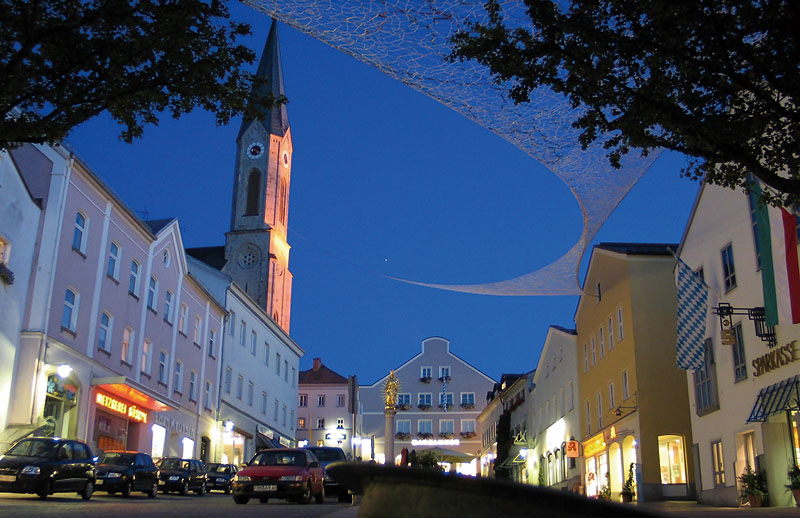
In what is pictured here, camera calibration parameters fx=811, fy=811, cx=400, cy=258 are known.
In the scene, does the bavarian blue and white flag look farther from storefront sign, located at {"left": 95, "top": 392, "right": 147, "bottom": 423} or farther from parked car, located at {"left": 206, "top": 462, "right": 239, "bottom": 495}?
storefront sign, located at {"left": 95, "top": 392, "right": 147, "bottom": 423}

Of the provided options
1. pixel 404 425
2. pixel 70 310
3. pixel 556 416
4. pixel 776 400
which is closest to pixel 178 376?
pixel 70 310

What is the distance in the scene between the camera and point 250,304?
48500 mm

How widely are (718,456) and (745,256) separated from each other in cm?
607

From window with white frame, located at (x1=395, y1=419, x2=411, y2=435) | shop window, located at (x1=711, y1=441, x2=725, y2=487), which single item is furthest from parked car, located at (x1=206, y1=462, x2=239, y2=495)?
window with white frame, located at (x1=395, y1=419, x2=411, y2=435)

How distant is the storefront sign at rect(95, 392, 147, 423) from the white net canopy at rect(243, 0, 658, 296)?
1899 centimetres

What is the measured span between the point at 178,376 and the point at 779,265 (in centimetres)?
2716

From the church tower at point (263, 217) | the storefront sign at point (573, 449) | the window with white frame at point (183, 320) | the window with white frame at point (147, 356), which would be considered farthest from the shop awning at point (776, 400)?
the church tower at point (263, 217)

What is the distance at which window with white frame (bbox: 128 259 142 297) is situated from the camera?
3163 centimetres

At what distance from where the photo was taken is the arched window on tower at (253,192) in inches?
3351

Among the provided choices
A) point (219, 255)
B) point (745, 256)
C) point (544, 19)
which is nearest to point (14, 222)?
point (544, 19)

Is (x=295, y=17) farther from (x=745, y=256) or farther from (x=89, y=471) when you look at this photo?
(x=745, y=256)

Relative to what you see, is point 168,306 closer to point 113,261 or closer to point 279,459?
point 113,261

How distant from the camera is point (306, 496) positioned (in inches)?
733

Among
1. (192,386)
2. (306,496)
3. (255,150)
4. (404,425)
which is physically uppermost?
(255,150)
